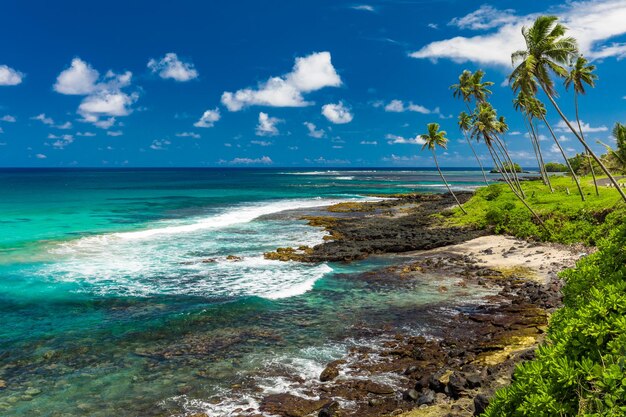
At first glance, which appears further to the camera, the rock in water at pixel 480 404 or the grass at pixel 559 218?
the grass at pixel 559 218

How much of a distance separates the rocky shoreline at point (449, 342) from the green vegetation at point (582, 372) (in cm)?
315

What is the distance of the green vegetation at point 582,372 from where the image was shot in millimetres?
4875

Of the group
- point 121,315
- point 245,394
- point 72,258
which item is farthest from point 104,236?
point 245,394

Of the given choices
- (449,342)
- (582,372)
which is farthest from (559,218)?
(582,372)

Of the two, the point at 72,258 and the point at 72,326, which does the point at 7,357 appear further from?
the point at 72,258

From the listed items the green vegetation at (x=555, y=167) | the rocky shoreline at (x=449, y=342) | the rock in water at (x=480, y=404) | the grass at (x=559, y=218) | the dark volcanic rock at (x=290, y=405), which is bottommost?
the dark volcanic rock at (x=290, y=405)

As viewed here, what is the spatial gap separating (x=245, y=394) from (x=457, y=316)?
9377 millimetres

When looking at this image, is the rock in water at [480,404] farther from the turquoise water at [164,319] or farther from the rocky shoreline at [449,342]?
the turquoise water at [164,319]

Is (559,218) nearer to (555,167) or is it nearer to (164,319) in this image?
(164,319)

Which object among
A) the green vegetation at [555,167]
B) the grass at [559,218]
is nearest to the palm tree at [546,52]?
the grass at [559,218]

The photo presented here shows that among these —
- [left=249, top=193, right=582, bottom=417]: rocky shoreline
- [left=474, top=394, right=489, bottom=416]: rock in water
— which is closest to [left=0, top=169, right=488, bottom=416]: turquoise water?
[left=249, top=193, right=582, bottom=417]: rocky shoreline

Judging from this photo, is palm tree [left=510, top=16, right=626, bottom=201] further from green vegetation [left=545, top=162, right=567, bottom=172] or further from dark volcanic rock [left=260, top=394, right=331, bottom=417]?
green vegetation [left=545, top=162, right=567, bottom=172]

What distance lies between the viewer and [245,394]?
11.7m

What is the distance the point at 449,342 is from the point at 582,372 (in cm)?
955
